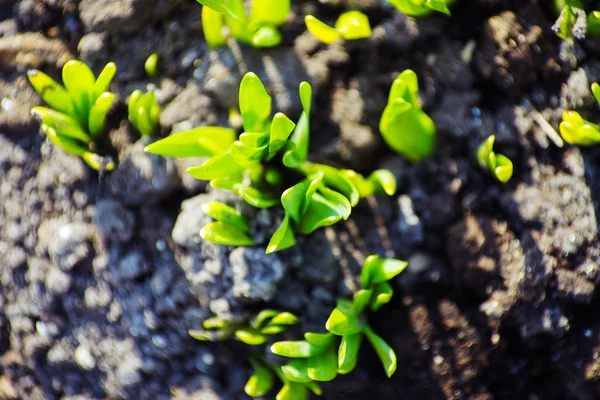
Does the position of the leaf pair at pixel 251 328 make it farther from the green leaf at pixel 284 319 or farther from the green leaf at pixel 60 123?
the green leaf at pixel 60 123

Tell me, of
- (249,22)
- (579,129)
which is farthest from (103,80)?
(579,129)

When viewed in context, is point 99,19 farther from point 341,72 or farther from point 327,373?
point 327,373

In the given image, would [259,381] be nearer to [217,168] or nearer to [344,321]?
[344,321]

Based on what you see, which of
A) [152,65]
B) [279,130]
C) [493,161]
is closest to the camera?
[279,130]

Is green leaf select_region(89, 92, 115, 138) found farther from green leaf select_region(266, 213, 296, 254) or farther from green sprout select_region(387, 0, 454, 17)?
green sprout select_region(387, 0, 454, 17)

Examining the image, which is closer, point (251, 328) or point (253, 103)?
point (253, 103)

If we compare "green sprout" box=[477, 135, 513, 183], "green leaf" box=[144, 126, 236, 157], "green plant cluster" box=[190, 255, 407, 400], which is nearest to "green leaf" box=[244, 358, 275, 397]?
"green plant cluster" box=[190, 255, 407, 400]

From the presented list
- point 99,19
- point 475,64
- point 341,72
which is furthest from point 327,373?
point 99,19
